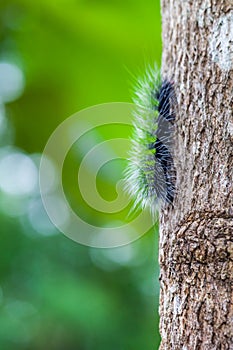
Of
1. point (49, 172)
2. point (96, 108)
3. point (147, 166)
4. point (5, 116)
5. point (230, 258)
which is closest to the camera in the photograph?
point (230, 258)

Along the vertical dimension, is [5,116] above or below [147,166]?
below

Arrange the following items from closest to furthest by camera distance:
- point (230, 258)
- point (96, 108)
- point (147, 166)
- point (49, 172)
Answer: point (230, 258) → point (147, 166) → point (96, 108) → point (49, 172)

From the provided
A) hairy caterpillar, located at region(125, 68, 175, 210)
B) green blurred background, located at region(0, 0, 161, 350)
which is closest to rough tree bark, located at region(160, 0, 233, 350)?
hairy caterpillar, located at region(125, 68, 175, 210)

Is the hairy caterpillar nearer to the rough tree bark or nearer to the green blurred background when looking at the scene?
the rough tree bark

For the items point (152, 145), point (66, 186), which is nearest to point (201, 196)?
point (152, 145)

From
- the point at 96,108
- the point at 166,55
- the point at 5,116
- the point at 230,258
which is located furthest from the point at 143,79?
the point at 5,116

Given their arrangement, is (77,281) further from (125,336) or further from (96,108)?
(96,108)
